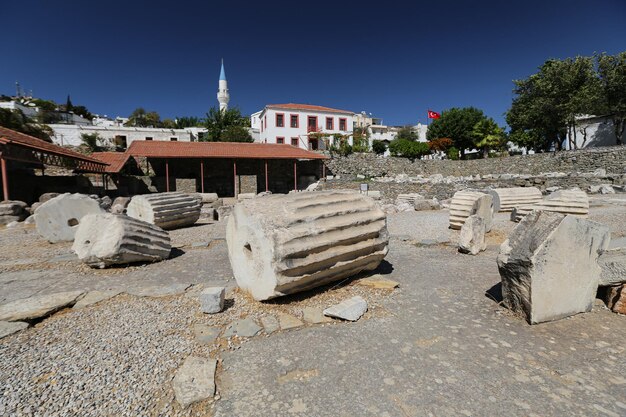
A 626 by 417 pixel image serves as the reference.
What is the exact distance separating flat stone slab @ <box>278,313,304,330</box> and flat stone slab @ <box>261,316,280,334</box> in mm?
45

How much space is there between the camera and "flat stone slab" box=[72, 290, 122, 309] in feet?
11.5

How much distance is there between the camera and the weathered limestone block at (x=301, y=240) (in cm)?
315

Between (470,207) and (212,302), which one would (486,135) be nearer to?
(470,207)

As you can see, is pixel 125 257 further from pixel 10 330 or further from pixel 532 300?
pixel 532 300

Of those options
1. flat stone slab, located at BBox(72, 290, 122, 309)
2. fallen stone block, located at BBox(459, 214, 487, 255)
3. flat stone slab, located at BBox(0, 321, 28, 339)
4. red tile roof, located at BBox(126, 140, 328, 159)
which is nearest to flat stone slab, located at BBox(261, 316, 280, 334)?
flat stone slab, located at BBox(72, 290, 122, 309)

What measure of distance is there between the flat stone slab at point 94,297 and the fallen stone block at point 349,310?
9.06 feet

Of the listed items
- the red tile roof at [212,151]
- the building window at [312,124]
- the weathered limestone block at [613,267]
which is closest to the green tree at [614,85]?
the red tile roof at [212,151]

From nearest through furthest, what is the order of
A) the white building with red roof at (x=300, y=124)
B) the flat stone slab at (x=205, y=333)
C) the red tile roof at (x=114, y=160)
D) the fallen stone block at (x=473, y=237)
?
the flat stone slab at (x=205, y=333), the fallen stone block at (x=473, y=237), the red tile roof at (x=114, y=160), the white building with red roof at (x=300, y=124)

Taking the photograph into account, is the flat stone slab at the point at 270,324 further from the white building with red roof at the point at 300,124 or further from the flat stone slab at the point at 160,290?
the white building with red roof at the point at 300,124

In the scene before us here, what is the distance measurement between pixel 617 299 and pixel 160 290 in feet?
17.3

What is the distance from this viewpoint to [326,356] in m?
2.44

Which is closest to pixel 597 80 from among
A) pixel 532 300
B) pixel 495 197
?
pixel 495 197

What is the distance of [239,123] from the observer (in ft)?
124

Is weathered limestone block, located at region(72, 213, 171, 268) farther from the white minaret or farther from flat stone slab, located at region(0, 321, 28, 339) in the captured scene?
the white minaret
